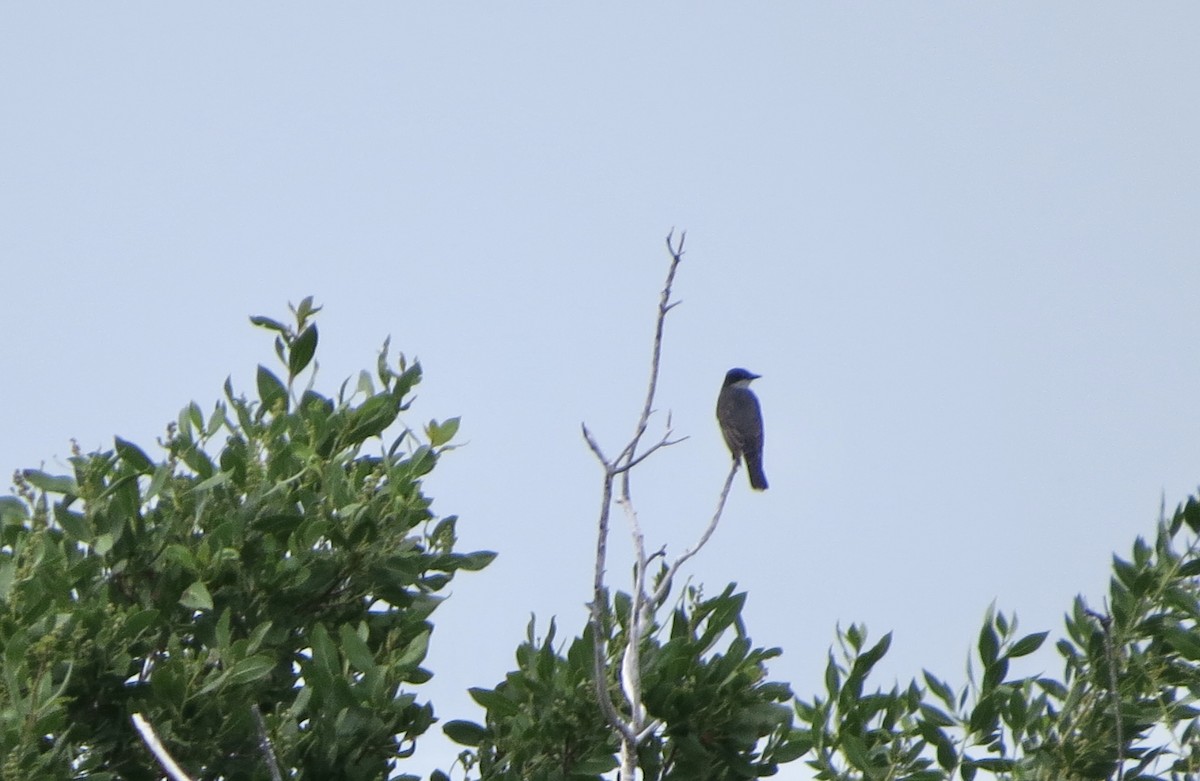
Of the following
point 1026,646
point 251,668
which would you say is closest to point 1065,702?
point 1026,646

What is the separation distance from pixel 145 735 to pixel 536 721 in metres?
1.48

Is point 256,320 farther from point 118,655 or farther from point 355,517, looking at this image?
point 118,655

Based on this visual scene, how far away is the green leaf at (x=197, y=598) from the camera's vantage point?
5.44 m

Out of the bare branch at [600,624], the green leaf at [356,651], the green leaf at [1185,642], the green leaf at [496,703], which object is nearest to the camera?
the bare branch at [600,624]

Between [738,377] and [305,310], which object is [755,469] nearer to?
[738,377]

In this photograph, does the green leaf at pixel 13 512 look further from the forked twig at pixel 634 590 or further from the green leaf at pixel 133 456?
the forked twig at pixel 634 590

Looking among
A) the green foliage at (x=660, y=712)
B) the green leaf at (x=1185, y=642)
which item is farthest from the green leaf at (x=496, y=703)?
the green leaf at (x=1185, y=642)

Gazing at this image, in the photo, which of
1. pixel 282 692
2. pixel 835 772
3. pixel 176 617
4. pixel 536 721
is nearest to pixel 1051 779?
pixel 835 772

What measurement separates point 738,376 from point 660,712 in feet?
31.6

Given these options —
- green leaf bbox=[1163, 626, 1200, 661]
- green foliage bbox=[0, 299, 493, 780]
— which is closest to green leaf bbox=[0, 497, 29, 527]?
green foliage bbox=[0, 299, 493, 780]

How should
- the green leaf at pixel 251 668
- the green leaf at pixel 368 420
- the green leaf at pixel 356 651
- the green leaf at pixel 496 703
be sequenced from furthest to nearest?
1. the green leaf at pixel 368 420
2. the green leaf at pixel 496 703
3. the green leaf at pixel 356 651
4. the green leaf at pixel 251 668

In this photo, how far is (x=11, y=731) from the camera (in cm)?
480

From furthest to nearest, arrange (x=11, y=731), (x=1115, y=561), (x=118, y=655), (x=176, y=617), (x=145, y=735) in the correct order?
(x=1115, y=561)
(x=176, y=617)
(x=118, y=655)
(x=11, y=731)
(x=145, y=735)

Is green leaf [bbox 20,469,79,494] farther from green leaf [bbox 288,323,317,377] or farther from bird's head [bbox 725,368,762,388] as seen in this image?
bird's head [bbox 725,368,762,388]
